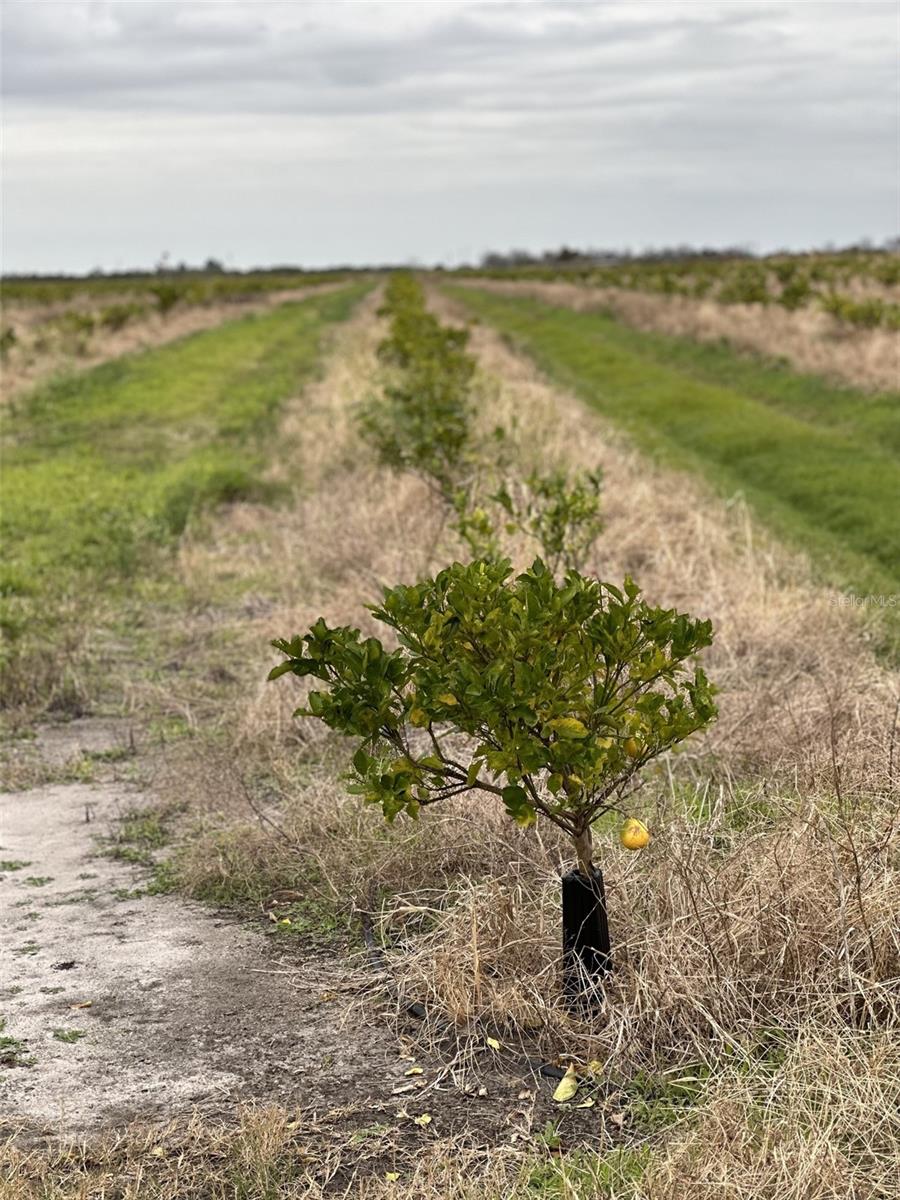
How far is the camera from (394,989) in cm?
423

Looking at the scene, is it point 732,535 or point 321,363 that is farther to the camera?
point 321,363

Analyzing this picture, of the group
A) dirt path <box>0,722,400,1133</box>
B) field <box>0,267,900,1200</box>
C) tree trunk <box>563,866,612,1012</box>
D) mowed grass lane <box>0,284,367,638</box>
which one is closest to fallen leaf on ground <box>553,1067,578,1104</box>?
field <box>0,267,900,1200</box>

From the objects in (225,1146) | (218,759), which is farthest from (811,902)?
(218,759)

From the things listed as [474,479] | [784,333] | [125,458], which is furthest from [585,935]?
[784,333]

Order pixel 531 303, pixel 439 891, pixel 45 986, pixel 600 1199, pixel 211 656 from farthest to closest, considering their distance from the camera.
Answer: pixel 531 303, pixel 211 656, pixel 439 891, pixel 45 986, pixel 600 1199

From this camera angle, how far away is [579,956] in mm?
3979

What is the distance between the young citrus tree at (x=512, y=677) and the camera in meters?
3.68

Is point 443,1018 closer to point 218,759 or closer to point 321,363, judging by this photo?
point 218,759

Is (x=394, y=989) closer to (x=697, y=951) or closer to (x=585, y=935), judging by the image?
(x=585, y=935)

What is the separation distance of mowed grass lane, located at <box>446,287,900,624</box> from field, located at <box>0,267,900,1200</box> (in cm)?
67

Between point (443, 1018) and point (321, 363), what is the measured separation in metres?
21.8

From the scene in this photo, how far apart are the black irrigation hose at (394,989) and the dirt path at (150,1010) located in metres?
0.09

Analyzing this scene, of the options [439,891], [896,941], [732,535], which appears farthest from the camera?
[732,535]

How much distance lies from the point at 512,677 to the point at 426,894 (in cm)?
131
